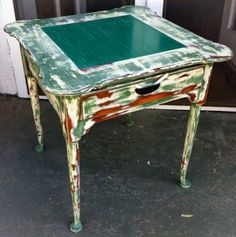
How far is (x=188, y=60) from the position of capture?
1.19 m

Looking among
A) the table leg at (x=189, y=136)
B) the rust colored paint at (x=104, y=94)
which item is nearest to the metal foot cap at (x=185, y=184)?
the table leg at (x=189, y=136)

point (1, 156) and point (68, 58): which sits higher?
point (68, 58)

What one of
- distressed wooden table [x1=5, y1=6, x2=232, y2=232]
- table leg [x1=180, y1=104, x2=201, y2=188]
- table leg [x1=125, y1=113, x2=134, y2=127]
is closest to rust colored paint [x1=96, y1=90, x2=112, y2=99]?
distressed wooden table [x1=5, y1=6, x2=232, y2=232]

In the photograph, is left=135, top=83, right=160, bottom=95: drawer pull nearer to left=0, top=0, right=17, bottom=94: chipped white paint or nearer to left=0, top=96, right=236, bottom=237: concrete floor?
left=0, top=96, right=236, bottom=237: concrete floor

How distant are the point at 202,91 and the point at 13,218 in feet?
3.10

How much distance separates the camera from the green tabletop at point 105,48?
1.09 meters

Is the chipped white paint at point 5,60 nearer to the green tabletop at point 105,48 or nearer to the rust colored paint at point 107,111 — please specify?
the green tabletop at point 105,48

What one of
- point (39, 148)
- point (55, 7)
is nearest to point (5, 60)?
point (55, 7)

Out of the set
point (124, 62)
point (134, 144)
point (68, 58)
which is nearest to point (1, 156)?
point (134, 144)

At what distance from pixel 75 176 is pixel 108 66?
42 cm

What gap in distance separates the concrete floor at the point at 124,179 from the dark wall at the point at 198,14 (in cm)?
58

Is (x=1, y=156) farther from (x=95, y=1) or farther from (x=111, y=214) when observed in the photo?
(x=95, y=1)

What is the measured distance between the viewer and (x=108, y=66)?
114 cm

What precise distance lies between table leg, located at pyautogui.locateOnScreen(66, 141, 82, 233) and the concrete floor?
4 cm
